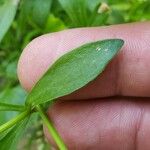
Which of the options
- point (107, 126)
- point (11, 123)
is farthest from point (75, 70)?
point (107, 126)

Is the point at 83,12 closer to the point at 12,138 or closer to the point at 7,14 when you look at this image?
the point at 7,14

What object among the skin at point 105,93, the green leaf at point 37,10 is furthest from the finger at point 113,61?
the green leaf at point 37,10

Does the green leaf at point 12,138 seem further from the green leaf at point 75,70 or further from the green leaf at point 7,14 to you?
the green leaf at point 7,14

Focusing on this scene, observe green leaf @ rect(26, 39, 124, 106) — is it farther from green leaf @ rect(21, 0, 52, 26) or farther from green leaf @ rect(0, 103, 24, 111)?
green leaf @ rect(21, 0, 52, 26)

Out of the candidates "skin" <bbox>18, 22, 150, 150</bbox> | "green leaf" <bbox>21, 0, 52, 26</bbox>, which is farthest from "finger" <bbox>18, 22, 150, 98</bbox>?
"green leaf" <bbox>21, 0, 52, 26</bbox>

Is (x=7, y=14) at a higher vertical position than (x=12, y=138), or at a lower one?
higher

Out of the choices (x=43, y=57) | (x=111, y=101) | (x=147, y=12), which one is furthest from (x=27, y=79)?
(x=147, y=12)

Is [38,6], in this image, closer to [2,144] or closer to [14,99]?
[14,99]
